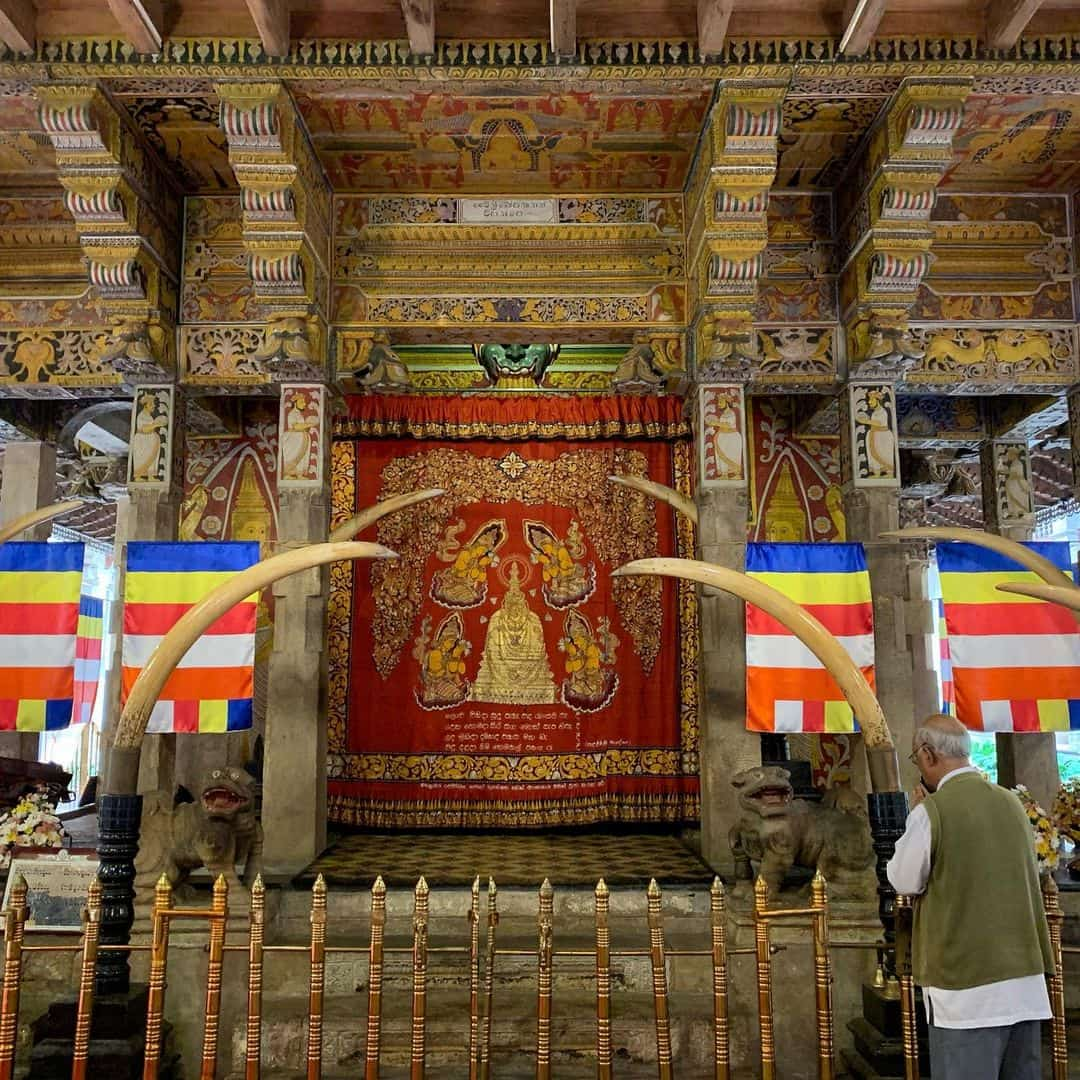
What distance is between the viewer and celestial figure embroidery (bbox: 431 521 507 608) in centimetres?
736

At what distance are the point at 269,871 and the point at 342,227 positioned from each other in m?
4.24

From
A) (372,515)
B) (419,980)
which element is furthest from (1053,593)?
(372,515)

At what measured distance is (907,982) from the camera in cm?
341

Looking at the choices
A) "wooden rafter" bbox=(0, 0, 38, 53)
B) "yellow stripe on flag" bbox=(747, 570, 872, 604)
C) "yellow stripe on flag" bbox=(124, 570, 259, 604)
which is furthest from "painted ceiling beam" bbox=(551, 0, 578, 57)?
"yellow stripe on flag" bbox=(124, 570, 259, 604)

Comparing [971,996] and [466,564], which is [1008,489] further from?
[971,996]

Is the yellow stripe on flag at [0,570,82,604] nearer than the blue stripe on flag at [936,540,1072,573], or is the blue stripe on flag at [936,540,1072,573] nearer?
the blue stripe on flag at [936,540,1072,573]

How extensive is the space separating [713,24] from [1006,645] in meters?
3.81

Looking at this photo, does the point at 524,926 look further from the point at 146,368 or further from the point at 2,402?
the point at 2,402

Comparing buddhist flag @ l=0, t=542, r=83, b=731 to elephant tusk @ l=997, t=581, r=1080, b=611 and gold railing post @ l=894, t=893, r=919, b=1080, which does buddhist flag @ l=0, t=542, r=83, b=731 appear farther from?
elephant tusk @ l=997, t=581, r=1080, b=611

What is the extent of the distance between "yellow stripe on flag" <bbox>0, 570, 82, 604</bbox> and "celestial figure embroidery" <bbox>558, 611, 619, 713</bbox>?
11.2ft

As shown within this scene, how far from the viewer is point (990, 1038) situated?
285cm

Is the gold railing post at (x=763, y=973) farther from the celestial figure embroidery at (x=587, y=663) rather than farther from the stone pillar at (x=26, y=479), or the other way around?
the stone pillar at (x=26, y=479)

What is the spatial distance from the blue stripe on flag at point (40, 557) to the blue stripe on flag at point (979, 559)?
5.16 m

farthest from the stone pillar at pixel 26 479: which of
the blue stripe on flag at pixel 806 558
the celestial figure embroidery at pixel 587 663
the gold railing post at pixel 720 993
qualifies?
the gold railing post at pixel 720 993
